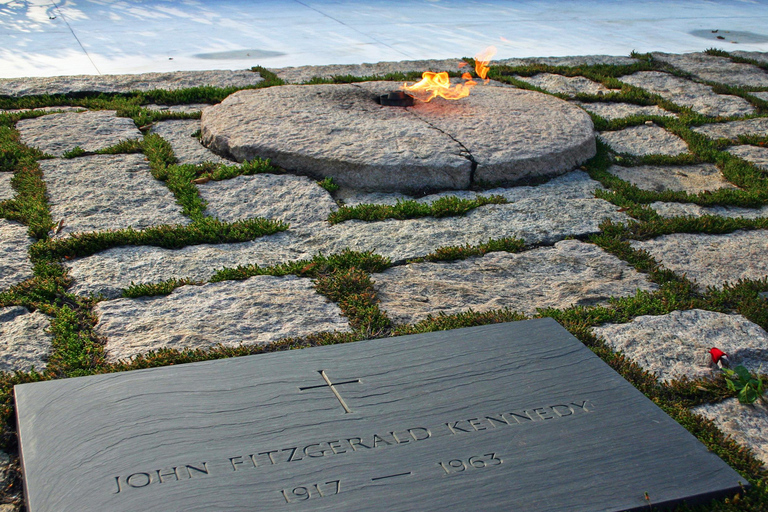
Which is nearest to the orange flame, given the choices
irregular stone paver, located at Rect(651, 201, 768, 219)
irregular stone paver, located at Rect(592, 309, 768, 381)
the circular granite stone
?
the circular granite stone

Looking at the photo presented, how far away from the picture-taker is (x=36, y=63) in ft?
20.0

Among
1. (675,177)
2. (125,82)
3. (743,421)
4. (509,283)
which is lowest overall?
(743,421)

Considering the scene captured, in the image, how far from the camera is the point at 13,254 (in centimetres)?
247

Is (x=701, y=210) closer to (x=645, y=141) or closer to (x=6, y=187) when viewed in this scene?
(x=645, y=141)

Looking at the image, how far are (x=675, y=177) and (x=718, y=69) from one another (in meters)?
2.93

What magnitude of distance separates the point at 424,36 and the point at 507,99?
4.01 meters

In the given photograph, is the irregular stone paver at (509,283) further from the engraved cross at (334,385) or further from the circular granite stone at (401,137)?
the circular granite stone at (401,137)

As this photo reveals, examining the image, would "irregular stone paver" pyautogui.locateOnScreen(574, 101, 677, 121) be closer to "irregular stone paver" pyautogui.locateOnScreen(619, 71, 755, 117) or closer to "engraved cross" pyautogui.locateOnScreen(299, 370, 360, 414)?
"irregular stone paver" pyautogui.locateOnScreen(619, 71, 755, 117)

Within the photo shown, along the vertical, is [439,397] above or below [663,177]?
below

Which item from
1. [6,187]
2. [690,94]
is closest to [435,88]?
[690,94]

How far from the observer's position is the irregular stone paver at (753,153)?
12.3 ft

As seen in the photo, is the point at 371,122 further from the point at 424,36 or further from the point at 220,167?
the point at 424,36

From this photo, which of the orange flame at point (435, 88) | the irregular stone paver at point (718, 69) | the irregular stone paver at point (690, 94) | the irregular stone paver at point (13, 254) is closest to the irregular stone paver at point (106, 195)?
the irregular stone paver at point (13, 254)

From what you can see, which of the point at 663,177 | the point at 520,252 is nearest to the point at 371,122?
the point at 520,252
